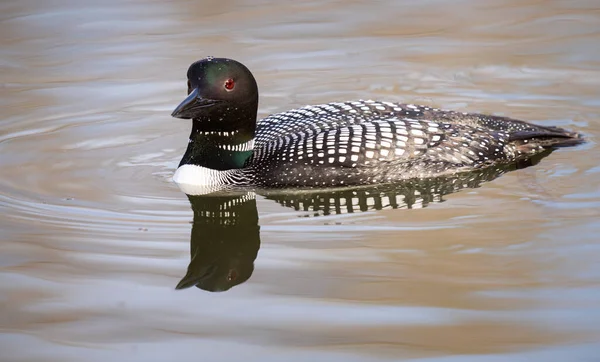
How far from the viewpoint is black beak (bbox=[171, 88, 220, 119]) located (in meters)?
5.50

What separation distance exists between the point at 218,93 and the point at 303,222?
0.90 metres

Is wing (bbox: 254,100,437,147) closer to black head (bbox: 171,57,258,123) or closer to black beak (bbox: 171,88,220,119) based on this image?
black head (bbox: 171,57,258,123)

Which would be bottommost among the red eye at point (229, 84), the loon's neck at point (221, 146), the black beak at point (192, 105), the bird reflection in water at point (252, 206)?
the bird reflection in water at point (252, 206)

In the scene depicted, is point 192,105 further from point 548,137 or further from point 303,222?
point 548,137

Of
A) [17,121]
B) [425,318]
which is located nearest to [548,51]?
[17,121]

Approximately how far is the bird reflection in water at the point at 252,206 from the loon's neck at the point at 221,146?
176 mm

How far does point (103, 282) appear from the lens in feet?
14.6

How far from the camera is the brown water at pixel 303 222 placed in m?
3.89

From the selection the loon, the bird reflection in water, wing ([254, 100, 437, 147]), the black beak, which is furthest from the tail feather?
the black beak

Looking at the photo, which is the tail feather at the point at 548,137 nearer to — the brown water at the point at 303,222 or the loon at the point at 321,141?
the loon at the point at 321,141

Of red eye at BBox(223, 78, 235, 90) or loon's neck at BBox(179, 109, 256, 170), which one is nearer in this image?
red eye at BBox(223, 78, 235, 90)

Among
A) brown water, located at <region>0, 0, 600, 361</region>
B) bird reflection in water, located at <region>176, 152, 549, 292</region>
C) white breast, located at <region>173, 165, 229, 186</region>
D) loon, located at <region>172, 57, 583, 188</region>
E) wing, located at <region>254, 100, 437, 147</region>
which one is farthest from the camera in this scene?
wing, located at <region>254, 100, 437, 147</region>

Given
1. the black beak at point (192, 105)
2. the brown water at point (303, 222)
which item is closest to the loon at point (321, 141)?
the black beak at point (192, 105)

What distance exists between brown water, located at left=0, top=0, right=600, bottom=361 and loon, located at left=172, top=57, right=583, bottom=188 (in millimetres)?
229
